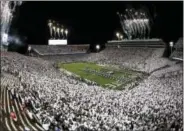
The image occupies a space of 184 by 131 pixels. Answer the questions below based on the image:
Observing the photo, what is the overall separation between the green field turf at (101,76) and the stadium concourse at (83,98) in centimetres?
47

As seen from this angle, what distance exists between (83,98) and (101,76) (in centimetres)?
469

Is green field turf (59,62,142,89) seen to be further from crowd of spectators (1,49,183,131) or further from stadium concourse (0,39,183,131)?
crowd of spectators (1,49,183,131)

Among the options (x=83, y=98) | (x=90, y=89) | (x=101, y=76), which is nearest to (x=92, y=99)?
(x=83, y=98)

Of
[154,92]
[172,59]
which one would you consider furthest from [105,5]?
[154,92]

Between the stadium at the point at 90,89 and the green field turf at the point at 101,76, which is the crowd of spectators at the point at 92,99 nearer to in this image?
the stadium at the point at 90,89

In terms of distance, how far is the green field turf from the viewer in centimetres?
2080

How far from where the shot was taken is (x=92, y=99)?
17.4 metres

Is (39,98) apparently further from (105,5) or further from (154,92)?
(105,5)

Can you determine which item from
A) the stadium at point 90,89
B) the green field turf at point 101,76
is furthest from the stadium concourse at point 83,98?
the green field turf at point 101,76

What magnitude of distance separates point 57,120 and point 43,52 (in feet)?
27.0

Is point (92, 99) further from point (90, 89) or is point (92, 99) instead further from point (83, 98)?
point (90, 89)

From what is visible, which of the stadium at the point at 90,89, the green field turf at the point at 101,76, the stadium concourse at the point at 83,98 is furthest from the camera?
the green field turf at the point at 101,76

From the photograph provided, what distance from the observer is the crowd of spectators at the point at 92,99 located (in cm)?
1491

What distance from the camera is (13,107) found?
16.6 meters
